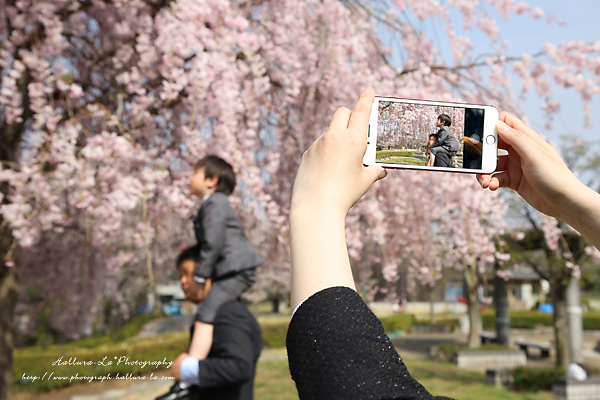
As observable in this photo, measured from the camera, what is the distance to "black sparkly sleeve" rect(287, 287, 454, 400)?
0.61m

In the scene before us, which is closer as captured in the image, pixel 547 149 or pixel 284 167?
pixel 547 149

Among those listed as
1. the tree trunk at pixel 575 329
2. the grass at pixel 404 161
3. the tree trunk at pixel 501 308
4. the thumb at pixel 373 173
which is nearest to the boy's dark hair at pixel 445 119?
the grass at pixel 404 161

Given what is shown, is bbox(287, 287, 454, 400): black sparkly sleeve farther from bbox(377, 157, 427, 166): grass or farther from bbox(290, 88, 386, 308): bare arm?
bbox(377, 157, 427, 166): grass

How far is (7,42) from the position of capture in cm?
362

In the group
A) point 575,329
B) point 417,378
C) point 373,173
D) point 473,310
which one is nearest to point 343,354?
point 373,173

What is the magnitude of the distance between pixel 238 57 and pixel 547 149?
363cm

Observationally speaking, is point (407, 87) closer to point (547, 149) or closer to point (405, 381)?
point (547, 149)

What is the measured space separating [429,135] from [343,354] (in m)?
0.81

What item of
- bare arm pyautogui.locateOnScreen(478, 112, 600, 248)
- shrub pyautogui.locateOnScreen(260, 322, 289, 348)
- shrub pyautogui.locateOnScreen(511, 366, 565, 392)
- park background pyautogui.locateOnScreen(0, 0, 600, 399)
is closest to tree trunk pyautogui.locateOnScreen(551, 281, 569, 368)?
shrub pyautogui.locateOnScreen(511, 366, 565, 392)

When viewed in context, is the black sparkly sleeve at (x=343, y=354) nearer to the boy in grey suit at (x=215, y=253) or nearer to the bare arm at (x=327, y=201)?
the bare arm at (x=327, y=201)

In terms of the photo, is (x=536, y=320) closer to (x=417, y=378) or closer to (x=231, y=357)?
(x=417, y=378)

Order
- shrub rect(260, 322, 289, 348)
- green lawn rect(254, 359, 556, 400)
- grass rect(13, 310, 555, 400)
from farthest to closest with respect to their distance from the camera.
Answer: shrub rect(260, 322, 289, 348)
grass rect(13, 310, 555, 400)
green lawn rect(254, 359, 556, 400)

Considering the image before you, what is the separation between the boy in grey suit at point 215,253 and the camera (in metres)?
2.24

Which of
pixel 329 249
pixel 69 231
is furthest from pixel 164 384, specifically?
pixel 329 249
